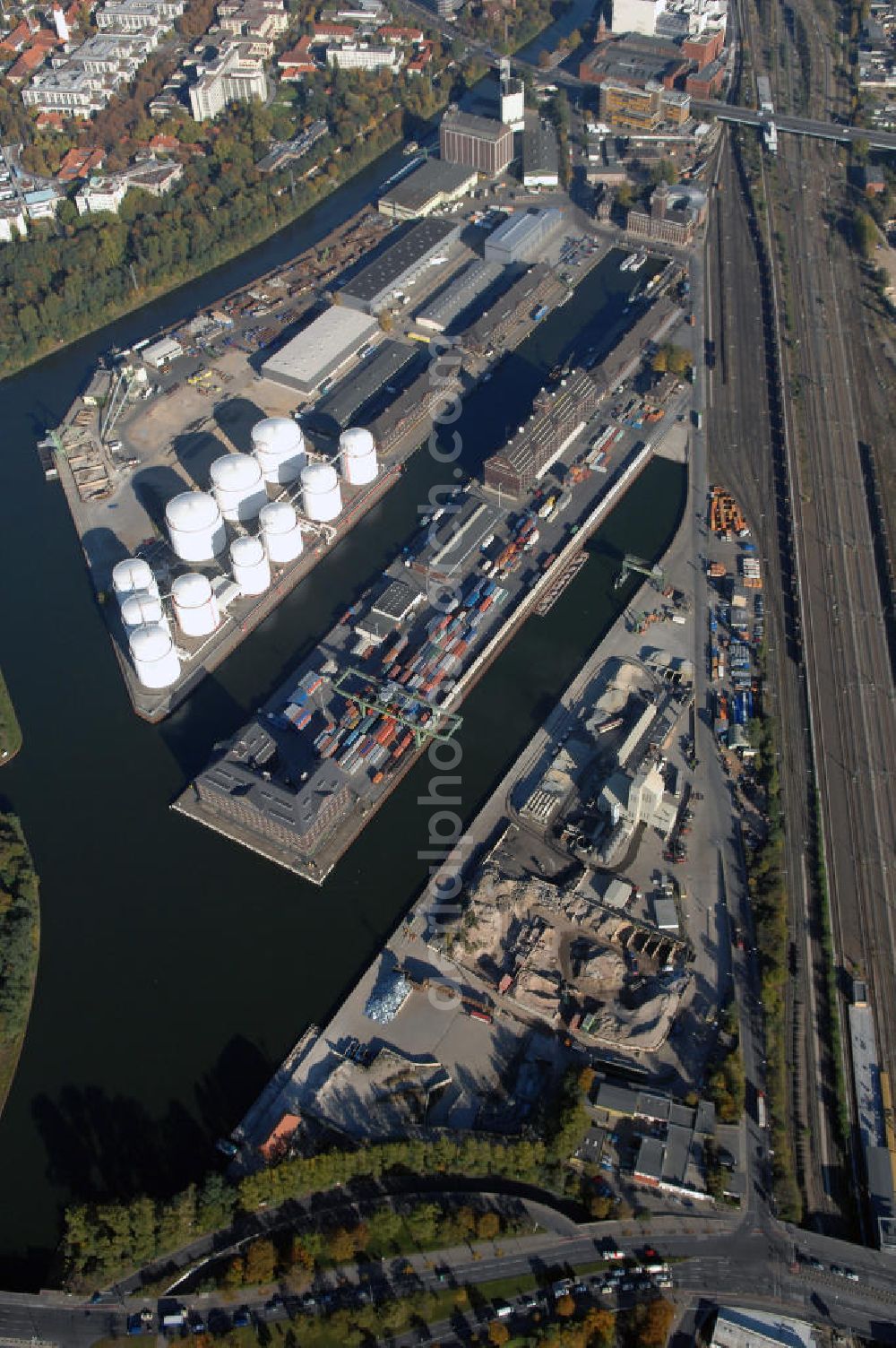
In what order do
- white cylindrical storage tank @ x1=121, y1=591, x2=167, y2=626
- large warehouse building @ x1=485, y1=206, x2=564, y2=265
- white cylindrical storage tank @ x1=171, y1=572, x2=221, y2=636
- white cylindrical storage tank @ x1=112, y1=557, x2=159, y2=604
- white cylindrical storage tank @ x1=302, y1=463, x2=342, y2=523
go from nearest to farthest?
white cylindrical storage tank @ x1=121, y1=591, x2=167, y2=626 → white cylindrical storage tank @ x1=171, y1=572, x2=221, y2=636 → white cylindrical storage tank @ x1=112, y1=557, x2=159, y2=604 → white cylindrical storage tank @ x1=302, y1=463, x2=342, y2=523 → large warehouse building @ x1=485, y1=206, x2=564, y2=265

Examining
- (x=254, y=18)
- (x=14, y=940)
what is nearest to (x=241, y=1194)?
(x=14, y=940)

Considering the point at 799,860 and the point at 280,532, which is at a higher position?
the point at 280,532

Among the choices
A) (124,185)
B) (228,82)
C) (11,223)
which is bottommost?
(11,223)

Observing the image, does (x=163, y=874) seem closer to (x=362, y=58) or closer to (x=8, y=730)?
(x=8, y=730)

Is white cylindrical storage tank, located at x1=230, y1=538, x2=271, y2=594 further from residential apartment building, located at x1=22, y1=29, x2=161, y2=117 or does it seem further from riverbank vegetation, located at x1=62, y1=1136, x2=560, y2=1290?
residential apartment building, located at x1=22, y1=29, x2=161, y2=117

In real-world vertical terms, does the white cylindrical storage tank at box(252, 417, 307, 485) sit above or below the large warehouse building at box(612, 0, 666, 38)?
below

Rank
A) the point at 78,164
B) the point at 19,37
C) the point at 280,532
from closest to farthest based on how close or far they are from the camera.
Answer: the point at 280,532, the point at 78,164, the point at 19,37

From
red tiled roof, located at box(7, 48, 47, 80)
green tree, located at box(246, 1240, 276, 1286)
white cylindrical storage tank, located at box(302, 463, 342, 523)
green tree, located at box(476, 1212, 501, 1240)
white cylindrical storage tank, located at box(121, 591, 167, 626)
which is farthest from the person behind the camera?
red tiled roof, located at box(7, 48, 47, 80)

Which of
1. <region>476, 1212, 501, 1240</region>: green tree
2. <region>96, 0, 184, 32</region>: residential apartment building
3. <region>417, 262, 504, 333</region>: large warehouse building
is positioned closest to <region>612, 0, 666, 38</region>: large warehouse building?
<region>96, 0, 184, 32</region>: residential apartment building
